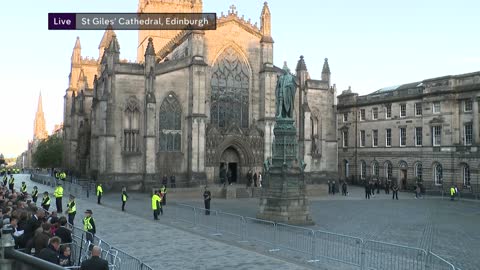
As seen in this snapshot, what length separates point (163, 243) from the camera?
52.5 ft

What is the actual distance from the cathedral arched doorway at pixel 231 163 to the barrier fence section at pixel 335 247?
2343cm

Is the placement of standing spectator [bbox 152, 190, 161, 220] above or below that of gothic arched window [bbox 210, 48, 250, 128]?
below

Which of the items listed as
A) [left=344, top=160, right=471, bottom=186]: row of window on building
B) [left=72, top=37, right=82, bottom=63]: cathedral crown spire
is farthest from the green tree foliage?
[left=344, top=160, right=471, bottom=186]: row of window on building

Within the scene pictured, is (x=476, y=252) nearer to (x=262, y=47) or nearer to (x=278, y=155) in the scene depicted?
(x=278, y=155)

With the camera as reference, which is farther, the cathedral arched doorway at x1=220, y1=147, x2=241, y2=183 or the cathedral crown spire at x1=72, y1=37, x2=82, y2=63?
the cathedral crown spire at x1=72, y1=37, x2=82, y2=63

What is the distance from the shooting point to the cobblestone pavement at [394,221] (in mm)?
16472

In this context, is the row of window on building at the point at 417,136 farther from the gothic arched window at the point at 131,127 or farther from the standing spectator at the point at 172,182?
the gothic arched window at the point at 131,127

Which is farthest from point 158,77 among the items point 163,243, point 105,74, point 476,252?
point 476,252

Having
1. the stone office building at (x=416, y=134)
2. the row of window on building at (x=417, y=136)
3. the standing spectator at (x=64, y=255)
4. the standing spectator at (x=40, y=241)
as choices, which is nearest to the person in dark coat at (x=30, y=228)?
the standing spectator at (x=40, y=241)

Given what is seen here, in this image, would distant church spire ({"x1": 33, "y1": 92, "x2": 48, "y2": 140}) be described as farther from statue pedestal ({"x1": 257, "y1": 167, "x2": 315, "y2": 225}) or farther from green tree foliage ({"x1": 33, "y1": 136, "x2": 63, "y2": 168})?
statue pedestal ({"x1": 257, "y1": 167, "x2": 315, "y2": 225})

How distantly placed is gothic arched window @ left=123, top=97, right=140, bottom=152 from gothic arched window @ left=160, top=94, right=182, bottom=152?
2.23m

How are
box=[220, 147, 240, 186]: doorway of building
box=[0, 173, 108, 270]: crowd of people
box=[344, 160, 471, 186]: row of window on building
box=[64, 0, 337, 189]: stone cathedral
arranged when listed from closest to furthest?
box=[0, 173, 108, 270]: crowd of people < box=[64, 0, 337, 189]: stone cathedral < box=[344, 160, 471, 186]: row of window on building < box=[220, 147, 240, 186]: doorway of building

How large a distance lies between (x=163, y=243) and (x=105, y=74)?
27.9 metres

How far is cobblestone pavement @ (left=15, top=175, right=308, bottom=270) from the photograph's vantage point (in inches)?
503
